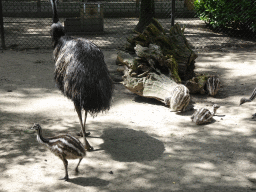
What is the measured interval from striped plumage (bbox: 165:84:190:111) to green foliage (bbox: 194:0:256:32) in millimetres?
6343

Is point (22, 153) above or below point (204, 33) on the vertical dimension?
below

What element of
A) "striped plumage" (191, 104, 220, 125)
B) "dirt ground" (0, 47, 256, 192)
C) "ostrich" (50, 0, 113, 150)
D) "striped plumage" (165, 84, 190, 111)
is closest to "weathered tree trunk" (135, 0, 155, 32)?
"dirt ground" (0, 47, 256, 192)

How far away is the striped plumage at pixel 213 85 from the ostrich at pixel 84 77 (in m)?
2.77

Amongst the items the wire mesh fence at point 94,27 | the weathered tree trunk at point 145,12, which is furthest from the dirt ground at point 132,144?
the weathered tree trunk at point 145,12

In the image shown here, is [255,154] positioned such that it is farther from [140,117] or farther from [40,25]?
[40,25]

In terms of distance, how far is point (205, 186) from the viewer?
12.0 ft

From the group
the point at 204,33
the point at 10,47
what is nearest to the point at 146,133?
the point at 10,47

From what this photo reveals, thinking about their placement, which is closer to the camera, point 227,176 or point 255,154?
point 227,176

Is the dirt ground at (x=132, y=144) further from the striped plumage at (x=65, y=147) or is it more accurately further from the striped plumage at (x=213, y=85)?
the striped plumage at (x=65, y=147)

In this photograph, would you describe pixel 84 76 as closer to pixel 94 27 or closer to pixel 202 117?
pixel 202 117

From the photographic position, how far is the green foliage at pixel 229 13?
1080 cm

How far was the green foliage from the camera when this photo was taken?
10.8 metres

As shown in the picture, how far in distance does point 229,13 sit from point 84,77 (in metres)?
8.79

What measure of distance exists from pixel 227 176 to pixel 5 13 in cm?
1383
